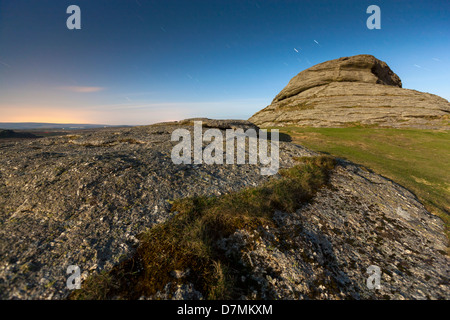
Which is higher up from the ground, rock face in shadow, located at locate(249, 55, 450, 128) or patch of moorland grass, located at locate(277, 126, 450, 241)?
rock face in shadow, located at locate(249, 55, 450, 128)

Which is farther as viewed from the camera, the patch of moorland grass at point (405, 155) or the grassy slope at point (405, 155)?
the grassy slope at point (405, 155)

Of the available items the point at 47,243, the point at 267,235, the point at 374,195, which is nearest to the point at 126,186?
the point at 47,243

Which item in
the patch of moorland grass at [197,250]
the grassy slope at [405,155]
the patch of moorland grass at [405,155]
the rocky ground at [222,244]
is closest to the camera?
the patch of moorland grass at [197,250]

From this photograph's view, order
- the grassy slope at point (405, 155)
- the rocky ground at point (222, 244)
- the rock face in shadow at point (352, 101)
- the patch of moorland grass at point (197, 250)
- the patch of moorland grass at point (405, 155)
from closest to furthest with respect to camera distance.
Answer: the patch of moorland grass at point (197, 250)
the rocky ground at point (222, 244)
the patch of moorland grass at point (405, 155)
the grassy slope at point (405, 155)
the rock face in shadow at point (352, 101)

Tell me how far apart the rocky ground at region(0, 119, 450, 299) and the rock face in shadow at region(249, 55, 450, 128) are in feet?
145

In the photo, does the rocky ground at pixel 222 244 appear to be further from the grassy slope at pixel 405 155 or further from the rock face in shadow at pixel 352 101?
the rock face in shadow at pixel 352 101

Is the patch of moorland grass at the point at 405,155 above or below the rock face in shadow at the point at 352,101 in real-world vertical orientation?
below

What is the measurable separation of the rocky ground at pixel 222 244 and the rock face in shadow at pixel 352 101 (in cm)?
4410

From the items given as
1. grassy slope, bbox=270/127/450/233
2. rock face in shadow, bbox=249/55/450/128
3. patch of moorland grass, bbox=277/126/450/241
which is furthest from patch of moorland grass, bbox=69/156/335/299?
rock face in shadow, bbox=249/55/450/128

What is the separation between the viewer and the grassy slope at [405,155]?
14.2 metres

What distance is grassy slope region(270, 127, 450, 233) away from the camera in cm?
1425

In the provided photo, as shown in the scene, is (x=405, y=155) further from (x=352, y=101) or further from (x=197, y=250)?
(x=352, y=101)

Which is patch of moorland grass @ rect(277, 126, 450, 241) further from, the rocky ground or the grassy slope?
the rocky ground

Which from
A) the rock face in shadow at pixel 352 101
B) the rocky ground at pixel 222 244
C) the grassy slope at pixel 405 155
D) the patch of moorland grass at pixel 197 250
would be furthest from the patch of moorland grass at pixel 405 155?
the rock face in shadow at pixel 352 101
